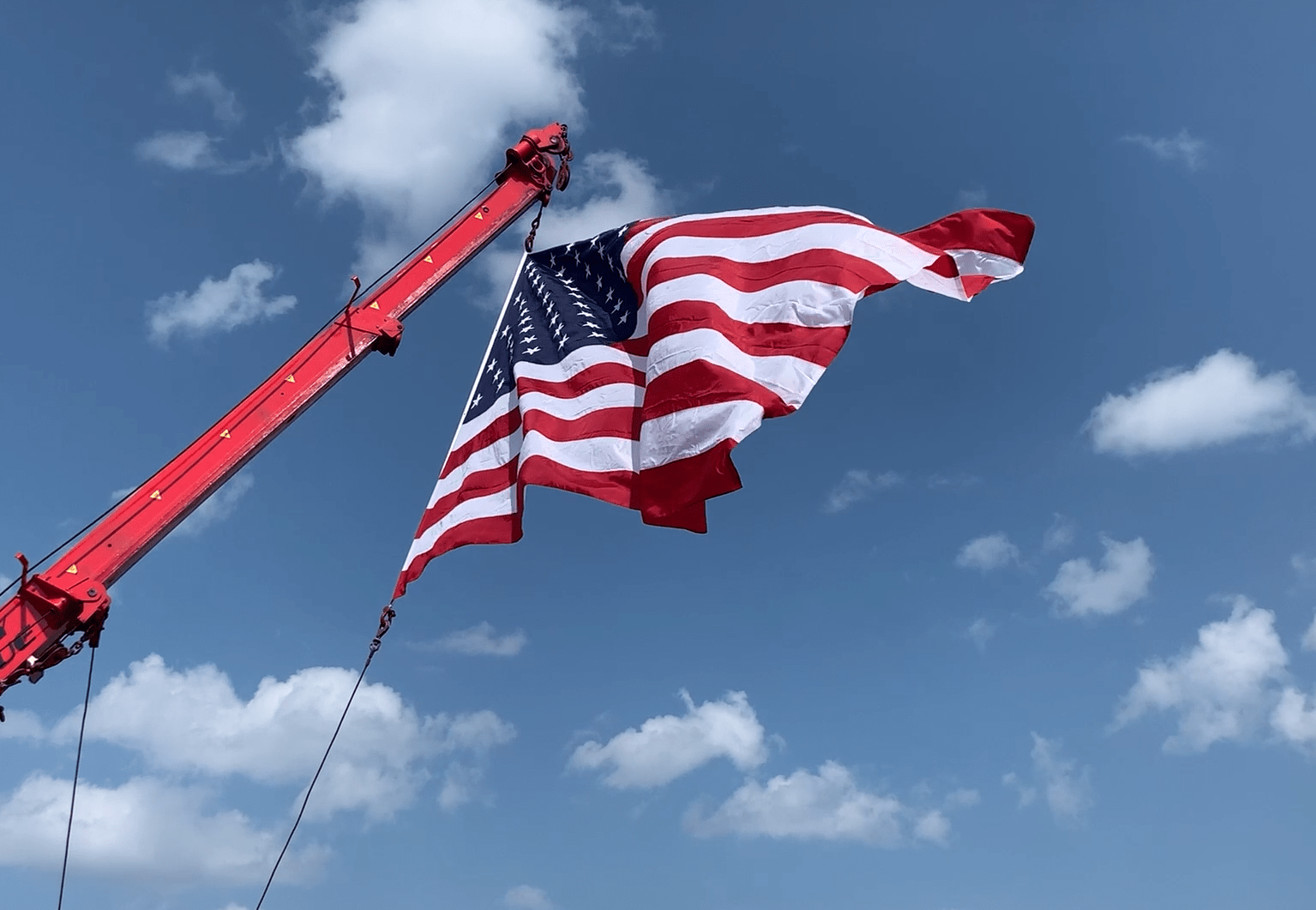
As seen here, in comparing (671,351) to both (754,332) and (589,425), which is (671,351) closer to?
(754,332)

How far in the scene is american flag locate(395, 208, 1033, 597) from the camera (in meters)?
13.9

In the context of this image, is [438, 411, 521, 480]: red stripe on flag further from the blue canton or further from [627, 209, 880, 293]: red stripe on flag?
[627, 209, 880, 293]: red stripe on flag

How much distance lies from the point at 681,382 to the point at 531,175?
6.40m

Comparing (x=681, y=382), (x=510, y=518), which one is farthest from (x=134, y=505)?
(x=681, y=382)

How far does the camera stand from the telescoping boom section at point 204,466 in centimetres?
1396

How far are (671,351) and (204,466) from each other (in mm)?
6384

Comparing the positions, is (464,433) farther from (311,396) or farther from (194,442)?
(194,442)

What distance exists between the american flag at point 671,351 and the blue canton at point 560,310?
3 cm

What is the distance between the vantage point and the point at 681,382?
1415cm

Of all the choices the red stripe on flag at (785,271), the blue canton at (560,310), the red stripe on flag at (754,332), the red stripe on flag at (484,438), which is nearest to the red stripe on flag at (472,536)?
the red stripe on flag at (484,438)

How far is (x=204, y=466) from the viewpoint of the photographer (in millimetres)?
14930

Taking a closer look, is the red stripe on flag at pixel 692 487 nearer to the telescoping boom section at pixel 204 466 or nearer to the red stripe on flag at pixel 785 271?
the red stripe on flag at pixel 785 271

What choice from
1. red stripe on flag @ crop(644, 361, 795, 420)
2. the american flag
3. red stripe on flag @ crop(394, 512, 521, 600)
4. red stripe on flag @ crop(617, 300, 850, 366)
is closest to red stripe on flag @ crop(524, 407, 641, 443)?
the american flag

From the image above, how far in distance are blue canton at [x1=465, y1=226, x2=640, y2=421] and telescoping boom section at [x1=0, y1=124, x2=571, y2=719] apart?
1262mm
